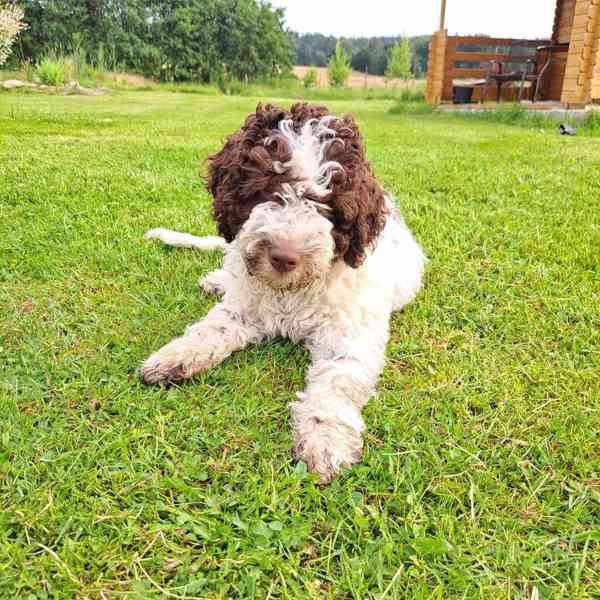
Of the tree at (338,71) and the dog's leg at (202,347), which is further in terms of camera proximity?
the tree at (338,71)

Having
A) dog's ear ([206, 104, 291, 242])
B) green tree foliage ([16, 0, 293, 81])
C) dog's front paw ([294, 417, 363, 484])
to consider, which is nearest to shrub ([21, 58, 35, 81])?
green tree foliage ([16, 0, 293, 81])

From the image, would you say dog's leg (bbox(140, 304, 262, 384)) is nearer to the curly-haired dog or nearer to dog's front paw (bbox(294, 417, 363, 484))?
the curly-haired dog

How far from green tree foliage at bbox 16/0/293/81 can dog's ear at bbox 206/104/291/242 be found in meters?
31.7

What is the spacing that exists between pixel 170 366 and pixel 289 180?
3.75ft

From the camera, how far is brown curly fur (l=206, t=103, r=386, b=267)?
103 inches

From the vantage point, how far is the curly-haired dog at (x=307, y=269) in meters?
2.50

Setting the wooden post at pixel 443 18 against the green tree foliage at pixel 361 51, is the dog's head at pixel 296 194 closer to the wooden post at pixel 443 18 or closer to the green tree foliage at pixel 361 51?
the wooden post at pixel 443 18

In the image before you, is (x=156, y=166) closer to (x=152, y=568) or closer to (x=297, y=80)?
(x=152, y=568)

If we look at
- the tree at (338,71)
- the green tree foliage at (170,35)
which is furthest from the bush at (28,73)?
the tree at (338,71)

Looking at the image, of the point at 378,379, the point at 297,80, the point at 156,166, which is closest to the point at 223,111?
the point at 156,166

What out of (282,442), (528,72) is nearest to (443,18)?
(528,72)

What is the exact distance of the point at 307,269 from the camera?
260cm

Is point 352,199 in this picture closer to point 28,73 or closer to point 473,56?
point 473,56

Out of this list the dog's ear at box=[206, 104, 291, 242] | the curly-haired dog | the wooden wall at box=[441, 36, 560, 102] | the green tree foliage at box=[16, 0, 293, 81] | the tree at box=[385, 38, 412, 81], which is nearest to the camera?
the curly-haired dog
